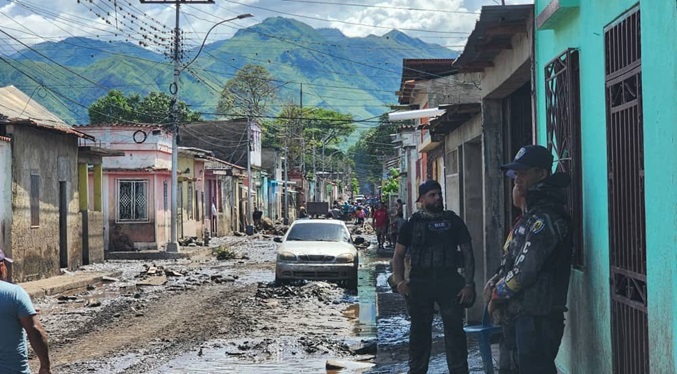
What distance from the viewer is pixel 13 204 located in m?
22.3

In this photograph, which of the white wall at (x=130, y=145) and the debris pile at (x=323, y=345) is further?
the white wall at (x=130, y=145)

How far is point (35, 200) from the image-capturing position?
24.0 metres

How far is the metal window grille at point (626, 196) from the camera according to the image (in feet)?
18.7

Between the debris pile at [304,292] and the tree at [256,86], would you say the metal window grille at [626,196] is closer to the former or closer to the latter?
the debris pile at [304,292]

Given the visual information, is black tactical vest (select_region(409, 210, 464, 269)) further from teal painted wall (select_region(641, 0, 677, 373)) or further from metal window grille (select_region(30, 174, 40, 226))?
metal window grille (select_region(30, 174, 40, 226))

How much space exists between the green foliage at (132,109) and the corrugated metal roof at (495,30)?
67003 mm

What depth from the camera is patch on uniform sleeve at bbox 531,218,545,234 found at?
20.8ft

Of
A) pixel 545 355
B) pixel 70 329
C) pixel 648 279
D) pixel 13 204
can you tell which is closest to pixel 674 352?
pixel 648 279

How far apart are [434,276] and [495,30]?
8.28 ft

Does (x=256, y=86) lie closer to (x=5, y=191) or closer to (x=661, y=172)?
(x=5, y=191)

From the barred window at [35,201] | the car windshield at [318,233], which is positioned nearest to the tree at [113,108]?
the barred window at [35,201]

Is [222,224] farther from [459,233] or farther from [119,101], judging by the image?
[459,233]

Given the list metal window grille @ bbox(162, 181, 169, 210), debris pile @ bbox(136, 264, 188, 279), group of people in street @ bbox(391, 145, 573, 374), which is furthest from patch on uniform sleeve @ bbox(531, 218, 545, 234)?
metal window grille @ bbox(162, 181, 169, 210)

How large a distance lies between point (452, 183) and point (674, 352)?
12.6 m
